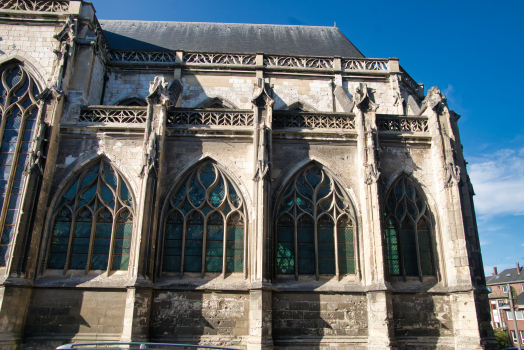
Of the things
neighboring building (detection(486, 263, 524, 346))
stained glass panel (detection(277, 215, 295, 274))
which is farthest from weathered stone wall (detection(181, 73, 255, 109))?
neighboring building (detection(486, 263, 524, 346))

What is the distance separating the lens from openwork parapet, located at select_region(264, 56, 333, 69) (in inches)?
616

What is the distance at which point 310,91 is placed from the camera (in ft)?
50.3

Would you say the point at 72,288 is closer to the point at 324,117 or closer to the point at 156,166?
the point at 156,166

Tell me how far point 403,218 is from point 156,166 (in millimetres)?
6728

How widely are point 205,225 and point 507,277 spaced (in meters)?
56.3

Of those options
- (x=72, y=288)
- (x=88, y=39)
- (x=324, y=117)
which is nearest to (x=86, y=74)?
(x=88, y=39)

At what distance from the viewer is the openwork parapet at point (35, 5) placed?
1258cm

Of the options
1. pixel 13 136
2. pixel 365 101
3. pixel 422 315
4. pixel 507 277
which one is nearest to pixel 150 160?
pixel 13 136

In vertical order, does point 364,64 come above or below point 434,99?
above

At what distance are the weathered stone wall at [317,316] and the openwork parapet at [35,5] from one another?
11254 millimetres

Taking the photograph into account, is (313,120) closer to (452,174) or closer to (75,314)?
(452,174)

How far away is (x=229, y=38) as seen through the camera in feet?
60.2

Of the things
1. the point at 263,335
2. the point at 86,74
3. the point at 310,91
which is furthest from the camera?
the point at 310,91

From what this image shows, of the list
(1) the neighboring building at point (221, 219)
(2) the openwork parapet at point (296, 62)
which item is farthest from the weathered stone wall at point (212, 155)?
(2) the openwork parapet at point (296, 62)
